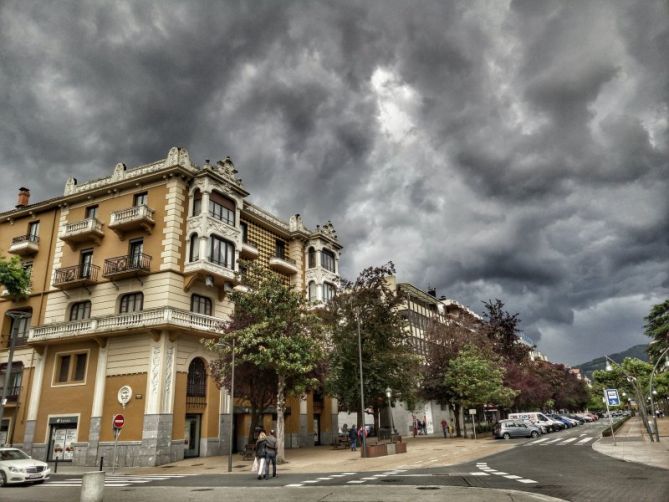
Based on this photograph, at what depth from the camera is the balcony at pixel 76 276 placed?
3350cm

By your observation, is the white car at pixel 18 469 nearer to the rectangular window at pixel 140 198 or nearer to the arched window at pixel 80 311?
the arched window at pixel 80 311

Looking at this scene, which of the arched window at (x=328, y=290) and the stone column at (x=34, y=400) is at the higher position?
the arched window at (x=328, y=290)

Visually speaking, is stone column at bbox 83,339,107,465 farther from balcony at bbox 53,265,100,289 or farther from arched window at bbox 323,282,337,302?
arched window at bbox 323,282,337,302

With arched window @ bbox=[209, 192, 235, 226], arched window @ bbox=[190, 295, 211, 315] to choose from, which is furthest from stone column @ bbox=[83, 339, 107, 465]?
arched window @ bbox=[209, 192, 235, 226]

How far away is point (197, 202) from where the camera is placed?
3388 cm

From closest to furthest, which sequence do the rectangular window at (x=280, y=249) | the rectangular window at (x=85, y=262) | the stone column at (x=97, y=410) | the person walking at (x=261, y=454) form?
1. the person walking at (x=261, y=454)
2. the stone column at (x=97, y=410)
3. the rectangular window at (x=85, y=262)
4. the rectangular window at (x=280, y=249)

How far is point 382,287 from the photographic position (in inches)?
1469

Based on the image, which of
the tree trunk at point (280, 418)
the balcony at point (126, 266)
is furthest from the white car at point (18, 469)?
the balcony at point (126, 266)

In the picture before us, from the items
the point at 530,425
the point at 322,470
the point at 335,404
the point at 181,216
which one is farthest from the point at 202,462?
the point at 530,425

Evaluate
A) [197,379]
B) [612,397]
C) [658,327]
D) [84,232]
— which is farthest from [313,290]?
[658,327]

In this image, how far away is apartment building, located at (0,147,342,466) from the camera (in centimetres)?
2958

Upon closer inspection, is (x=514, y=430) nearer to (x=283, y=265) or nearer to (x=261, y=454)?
(x=283, y=265)

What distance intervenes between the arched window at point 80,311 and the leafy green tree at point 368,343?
1655cm

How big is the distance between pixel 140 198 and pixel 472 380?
32.5 meters
